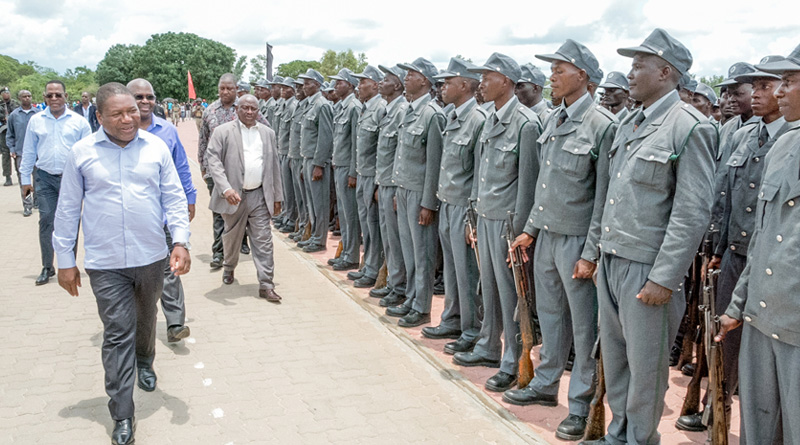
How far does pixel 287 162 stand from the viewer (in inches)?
414

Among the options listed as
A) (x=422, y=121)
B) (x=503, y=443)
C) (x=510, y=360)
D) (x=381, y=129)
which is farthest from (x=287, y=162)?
(x=503, y=443)

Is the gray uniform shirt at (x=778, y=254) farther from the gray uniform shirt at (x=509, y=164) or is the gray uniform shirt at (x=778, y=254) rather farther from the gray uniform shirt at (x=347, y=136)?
Result: the gray uniform shirt at (x=347, y=136)

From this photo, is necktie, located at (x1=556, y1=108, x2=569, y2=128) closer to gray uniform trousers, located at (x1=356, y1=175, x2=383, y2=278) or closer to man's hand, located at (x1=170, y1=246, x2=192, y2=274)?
man's hand, located at (x1=170, y1=246, x2=192, y2=274)

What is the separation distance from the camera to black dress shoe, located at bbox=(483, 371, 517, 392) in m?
4.63

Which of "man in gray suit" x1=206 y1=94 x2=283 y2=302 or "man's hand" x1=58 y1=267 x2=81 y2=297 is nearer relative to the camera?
"man's hand" x1=58 y1=267 x2=81 y2=297

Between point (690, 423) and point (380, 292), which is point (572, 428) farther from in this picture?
point (380, 292)

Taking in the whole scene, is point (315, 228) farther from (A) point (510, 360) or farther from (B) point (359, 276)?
(A) point (510, 360)

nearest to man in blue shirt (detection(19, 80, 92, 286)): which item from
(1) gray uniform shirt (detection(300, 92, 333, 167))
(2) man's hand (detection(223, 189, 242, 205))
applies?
(2) man's hand (detection(223, 189, 242, 205))

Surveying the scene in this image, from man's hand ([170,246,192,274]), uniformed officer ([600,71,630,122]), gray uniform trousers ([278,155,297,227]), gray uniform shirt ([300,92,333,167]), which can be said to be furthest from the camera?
gray uniform trousers ([278,155,297,227])

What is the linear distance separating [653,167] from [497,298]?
194 centimetres

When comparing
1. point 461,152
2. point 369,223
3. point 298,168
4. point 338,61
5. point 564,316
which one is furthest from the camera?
Result: point 338,61

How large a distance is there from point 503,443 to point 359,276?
387 cm

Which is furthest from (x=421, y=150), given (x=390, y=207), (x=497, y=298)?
(x=497, y=298)

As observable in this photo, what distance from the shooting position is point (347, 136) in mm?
8070
